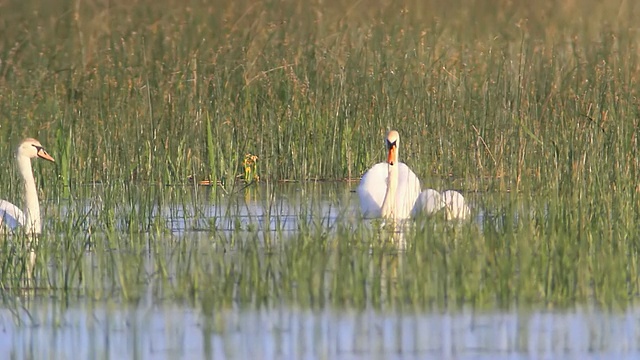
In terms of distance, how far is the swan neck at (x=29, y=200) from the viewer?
7656 mm

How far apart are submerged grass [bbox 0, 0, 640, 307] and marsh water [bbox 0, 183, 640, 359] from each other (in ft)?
0.09

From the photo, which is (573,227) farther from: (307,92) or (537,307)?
(307,92)

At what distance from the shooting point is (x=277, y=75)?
1078 cm

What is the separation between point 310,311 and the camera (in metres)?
5.41

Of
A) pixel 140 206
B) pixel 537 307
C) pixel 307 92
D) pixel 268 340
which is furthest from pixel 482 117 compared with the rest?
pixel 268 340

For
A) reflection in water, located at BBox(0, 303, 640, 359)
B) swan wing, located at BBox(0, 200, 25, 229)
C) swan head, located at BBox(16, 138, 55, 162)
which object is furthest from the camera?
swan head, located at BBox(16, 138, 55, 162)

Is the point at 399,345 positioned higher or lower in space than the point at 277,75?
lower

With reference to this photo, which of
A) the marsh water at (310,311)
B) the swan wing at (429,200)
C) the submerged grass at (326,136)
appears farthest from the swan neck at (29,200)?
the swan wing at (429,200)

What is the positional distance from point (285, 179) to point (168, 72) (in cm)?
137

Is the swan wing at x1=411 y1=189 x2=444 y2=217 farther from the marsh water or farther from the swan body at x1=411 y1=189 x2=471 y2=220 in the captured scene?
the marsh water

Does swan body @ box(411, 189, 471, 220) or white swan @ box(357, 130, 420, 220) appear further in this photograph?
white swan @ box(357, 130, 420, 220)

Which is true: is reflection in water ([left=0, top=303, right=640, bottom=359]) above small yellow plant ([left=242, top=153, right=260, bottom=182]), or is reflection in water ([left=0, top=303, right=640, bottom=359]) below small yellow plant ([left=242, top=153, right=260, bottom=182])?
below

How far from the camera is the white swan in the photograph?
28.8 ft

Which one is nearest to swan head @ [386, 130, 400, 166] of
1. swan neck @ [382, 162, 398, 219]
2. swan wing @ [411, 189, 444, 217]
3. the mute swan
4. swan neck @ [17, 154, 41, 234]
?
swan neck @ [382, 162, 398, 219]
